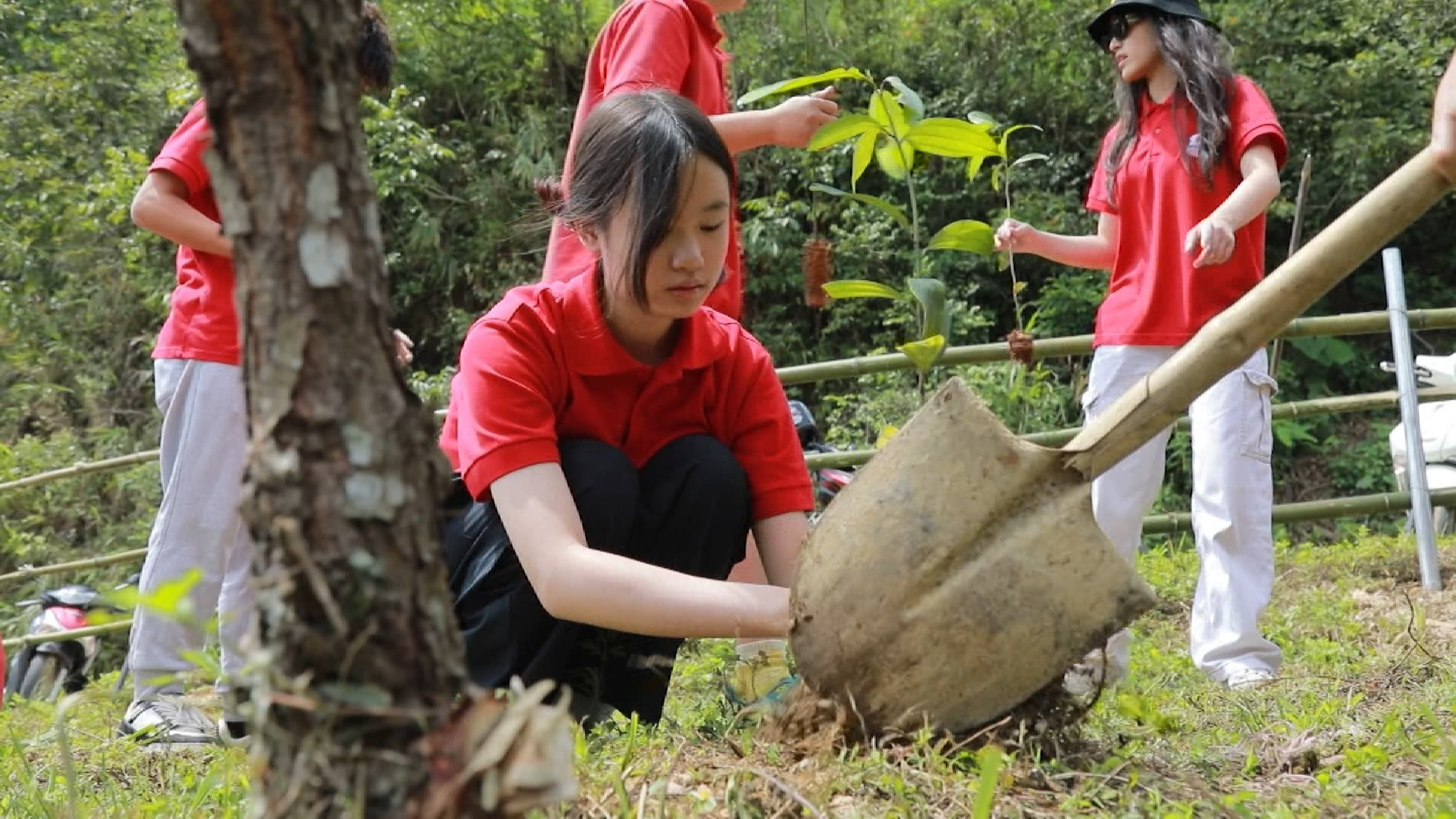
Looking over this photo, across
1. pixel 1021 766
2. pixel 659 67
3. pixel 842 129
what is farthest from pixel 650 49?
pixel 1021 766

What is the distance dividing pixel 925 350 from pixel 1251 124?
1025 millimetres

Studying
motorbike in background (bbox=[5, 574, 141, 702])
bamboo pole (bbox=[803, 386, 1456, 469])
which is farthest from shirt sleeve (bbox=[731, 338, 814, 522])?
motorbike in background (bbox=[5, 574, 141, 702])

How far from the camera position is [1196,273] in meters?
2.80

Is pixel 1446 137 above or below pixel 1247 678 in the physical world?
above

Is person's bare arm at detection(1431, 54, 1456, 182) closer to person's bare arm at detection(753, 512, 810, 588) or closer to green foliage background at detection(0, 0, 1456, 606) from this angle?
person's bare arm at detection(753, 512, 810, 588)

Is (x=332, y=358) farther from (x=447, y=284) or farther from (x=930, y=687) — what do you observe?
(x=447, y=284)

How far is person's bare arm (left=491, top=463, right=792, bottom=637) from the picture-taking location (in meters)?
1.63

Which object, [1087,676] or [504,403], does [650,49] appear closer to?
[504,403]

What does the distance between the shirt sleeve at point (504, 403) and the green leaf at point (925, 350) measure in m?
0.67

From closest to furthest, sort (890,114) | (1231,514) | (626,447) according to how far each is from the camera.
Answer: (626,447), (890,114), (1231,514)

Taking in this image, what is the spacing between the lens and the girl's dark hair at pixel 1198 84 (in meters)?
2.83

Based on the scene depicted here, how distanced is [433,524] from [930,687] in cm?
86

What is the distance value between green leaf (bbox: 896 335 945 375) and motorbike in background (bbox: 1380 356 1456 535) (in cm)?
363

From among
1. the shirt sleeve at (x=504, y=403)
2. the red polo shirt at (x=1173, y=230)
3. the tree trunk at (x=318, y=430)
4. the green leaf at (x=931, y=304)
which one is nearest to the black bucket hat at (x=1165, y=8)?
the red polo shirt at (x=1173, y=230)
